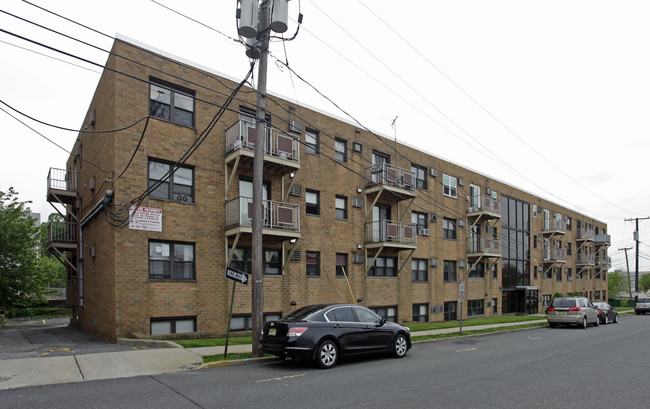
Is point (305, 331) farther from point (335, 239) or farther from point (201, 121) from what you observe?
point (335, 239)

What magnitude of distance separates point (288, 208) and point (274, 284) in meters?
3.06

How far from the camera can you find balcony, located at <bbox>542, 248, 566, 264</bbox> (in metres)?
39.1

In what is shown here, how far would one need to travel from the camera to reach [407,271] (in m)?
23.9

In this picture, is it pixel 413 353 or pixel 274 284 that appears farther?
pixel 274 284

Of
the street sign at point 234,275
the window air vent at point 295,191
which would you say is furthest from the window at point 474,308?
the street sign at point 234,275

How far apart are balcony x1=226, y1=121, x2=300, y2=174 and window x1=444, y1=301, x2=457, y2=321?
14482 mm

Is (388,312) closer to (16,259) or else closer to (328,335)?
(328,335)

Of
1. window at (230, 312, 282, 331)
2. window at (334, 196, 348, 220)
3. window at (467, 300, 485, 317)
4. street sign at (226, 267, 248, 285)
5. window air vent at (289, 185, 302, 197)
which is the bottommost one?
window at (467, 300, 485, 317)

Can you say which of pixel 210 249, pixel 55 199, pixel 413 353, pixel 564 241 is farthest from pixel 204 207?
pixel 564 241

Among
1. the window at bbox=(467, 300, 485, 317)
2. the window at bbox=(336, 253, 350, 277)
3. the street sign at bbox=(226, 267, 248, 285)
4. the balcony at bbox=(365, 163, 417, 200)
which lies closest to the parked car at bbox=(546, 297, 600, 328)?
the window at bbox=(467, 300, 485, 317)

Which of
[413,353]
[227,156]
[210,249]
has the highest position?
[227,156]

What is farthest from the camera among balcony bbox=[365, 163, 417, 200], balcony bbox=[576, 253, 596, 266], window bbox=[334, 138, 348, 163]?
balcony bbox=[576, 253, 596, 266]

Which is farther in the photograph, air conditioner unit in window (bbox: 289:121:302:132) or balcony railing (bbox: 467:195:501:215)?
balcony railing (bbox: 467:195:501:215)

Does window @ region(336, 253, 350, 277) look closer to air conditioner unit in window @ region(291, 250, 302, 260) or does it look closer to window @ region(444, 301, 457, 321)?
air conditioner unit in window @ region(291, 250, 302, 260)
